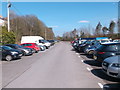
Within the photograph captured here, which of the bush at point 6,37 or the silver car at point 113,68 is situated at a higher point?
the bush at point 6,37

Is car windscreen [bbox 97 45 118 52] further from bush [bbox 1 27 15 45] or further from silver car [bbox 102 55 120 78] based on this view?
bush [bbox 1 27 15 45]

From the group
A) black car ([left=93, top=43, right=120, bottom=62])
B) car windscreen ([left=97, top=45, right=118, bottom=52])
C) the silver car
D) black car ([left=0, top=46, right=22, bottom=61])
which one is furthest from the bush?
the silver car

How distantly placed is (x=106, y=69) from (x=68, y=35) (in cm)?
12012

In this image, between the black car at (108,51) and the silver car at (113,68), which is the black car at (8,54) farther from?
the silver car at (113,68)

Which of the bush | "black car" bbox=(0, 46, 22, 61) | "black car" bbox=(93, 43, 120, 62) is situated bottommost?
"black car" bbox=(0, 46, 22, 61)

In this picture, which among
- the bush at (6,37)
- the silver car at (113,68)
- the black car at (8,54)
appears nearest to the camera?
the silver car at (113,68)

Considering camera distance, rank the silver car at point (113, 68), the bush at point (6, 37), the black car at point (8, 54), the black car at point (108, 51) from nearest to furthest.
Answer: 1. the silver car at point (113, 68)
2. the black car at point (108, 51)
3. the black car at point (8, 54)
4. the bush at point (6, 37)

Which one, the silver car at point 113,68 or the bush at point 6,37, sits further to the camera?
the bush at point 6,37

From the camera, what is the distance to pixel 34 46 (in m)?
22.6

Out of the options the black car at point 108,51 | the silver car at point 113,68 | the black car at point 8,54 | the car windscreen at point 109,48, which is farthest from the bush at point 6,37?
the silver car at point 113,68

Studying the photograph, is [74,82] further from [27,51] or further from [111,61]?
[27,51]


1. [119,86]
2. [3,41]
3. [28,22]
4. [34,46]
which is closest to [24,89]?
[119,86]

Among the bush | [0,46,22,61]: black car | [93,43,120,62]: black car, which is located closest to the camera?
[93,43,120,62]: black car

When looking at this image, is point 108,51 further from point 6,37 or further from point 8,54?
point 6,37
